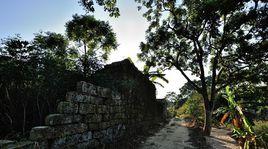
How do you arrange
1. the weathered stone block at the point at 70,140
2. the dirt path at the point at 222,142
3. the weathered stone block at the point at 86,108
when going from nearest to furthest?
the weathered stone block at the point at 70,140, the weathered stone block at the point at 86,108, the dirt path at the point at 222,142

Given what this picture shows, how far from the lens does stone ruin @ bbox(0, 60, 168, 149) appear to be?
4340 millimetres

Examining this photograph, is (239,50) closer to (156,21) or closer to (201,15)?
(201,15)

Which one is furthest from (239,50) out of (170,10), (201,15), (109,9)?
(109,9)

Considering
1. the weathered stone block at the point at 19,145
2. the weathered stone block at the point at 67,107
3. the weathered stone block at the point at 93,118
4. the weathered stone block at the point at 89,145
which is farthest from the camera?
the weathered stone block at the point at 93,118

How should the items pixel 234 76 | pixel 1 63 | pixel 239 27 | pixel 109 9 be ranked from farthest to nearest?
pixel 234 76 < pixel 239 27 < pixel 109 9 < pixel 1 63

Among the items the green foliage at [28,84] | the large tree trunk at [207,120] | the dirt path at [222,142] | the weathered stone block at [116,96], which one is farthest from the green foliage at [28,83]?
the large tree trunk at [207,120]

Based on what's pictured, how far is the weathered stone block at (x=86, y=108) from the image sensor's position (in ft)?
17.8

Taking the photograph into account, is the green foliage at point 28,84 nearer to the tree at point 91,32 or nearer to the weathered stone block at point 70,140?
the weathered stone block at point 70,140

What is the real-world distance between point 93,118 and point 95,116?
0.11 metres

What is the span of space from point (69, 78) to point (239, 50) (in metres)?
9.38

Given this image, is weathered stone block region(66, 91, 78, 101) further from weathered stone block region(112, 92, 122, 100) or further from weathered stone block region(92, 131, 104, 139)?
weathered stone block region(112, 92, 122, 100)

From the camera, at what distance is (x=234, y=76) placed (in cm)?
1267

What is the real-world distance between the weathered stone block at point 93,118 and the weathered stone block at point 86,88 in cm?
61

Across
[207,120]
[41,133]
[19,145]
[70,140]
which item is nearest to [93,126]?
[70,140]
